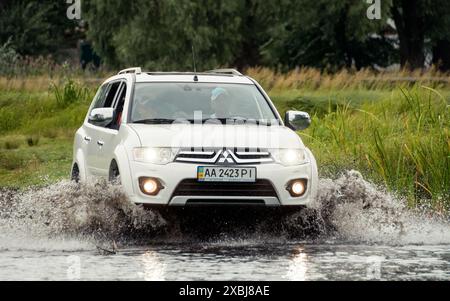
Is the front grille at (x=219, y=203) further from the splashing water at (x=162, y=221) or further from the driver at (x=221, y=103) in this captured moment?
the driver at (x=221, y=103)

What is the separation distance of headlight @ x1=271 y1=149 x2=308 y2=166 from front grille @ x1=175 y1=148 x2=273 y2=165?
208 mm

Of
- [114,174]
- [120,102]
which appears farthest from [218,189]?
[120,102]

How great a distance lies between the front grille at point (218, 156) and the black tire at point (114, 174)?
2.47 ft

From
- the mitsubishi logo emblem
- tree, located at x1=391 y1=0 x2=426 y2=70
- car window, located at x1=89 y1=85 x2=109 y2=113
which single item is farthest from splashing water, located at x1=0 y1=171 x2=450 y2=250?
tree, located at x1=391 y1=0 x2=426 y2=70

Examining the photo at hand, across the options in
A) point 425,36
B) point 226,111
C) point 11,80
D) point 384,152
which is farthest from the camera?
point 425,36

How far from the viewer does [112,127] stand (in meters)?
14.4

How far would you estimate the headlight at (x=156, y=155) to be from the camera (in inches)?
510

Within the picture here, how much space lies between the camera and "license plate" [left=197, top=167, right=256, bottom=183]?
1281 centimetres

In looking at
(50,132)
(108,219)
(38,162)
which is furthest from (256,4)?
(108,219)

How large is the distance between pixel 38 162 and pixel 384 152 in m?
8.55

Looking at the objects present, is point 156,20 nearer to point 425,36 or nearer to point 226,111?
point 425,36

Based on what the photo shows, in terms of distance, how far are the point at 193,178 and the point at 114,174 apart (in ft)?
3.54

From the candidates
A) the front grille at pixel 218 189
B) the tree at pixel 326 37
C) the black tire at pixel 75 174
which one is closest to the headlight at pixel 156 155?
the front grille at pixel 218 189

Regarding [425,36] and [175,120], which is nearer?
[175,120]
